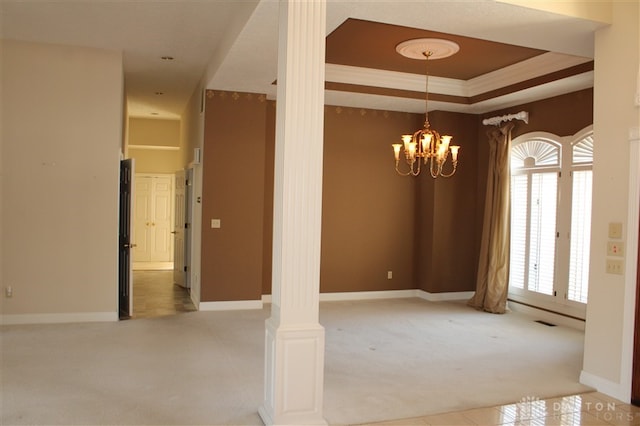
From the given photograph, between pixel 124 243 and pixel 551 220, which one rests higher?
pixel 551 220

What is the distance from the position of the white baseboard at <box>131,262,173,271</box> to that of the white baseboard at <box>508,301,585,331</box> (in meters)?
7.00

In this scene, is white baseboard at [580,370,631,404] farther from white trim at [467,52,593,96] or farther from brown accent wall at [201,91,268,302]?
brown accent wall at [201,91,268,302]

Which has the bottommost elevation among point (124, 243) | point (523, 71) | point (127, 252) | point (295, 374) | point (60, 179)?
point (295, 374)

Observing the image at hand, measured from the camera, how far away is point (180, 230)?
895 centimetres

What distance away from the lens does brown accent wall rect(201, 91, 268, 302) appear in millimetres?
6898

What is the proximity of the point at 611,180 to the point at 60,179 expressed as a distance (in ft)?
18.6

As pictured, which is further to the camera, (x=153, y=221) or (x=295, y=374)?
(x=153, y=221)

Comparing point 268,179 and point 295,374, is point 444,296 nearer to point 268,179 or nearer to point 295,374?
point 268,179

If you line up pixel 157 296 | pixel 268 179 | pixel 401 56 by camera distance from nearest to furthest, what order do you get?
pixel 401 56
pixel 268 179
pixel 157 296

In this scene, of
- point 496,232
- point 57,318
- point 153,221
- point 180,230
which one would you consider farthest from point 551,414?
point 153,221

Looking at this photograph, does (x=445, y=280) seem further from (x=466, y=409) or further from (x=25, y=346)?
(x=25, y=346)

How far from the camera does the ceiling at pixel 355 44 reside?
4.13 metres

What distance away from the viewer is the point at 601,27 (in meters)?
4.29

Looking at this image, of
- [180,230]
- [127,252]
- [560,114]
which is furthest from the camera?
[180,230]
